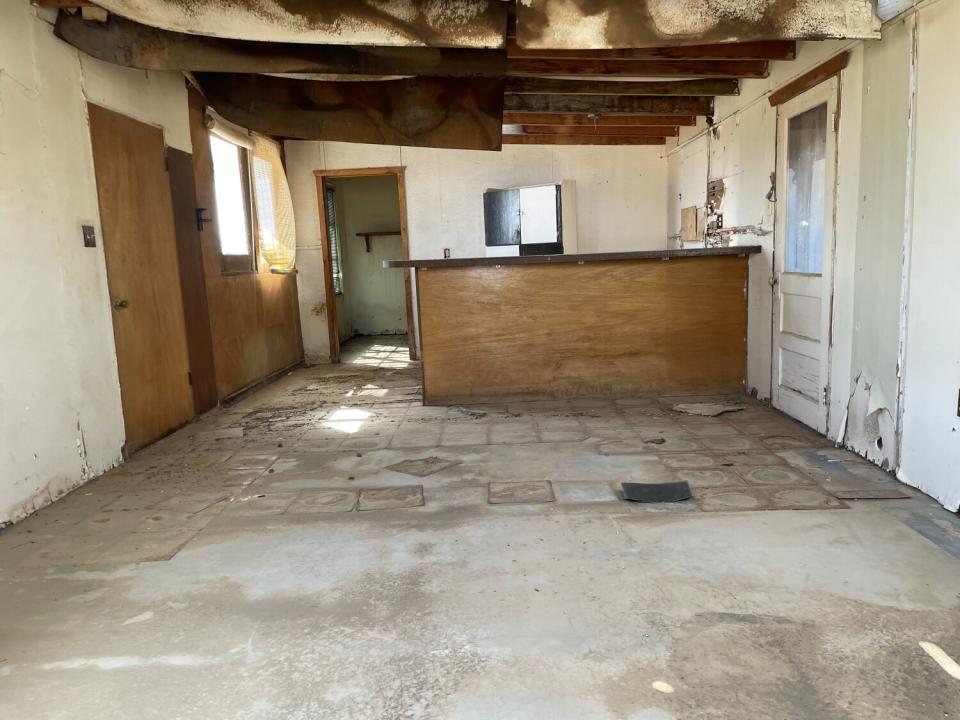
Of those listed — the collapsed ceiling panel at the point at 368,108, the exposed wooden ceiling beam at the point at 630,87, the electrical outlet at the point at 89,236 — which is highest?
the exposed wooden ceiling beam at the point at 630,87

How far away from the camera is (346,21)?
2891 mm

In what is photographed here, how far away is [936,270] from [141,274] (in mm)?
4356

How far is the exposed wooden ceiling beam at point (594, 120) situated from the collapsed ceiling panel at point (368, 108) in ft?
5.74

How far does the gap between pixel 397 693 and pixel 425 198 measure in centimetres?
623

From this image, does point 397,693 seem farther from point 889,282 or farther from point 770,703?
point 889,282

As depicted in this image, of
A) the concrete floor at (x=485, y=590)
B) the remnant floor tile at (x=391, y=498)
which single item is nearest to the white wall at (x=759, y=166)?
the concrete floor at (x=485, y=590)

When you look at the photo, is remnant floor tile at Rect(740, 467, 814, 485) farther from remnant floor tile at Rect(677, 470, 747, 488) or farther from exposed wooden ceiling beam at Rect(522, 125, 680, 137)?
exposed wooden ceiling beam at Rect(522, 125, 680, 137)

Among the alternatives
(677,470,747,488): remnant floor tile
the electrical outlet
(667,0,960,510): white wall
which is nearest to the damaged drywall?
(667,0,960,510): white wall

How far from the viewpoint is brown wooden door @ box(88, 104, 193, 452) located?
12.3 ft

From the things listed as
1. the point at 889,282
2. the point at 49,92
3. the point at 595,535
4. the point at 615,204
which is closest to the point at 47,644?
the point at 595,535

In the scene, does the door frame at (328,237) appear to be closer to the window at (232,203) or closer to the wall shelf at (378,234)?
the window at (232,203)

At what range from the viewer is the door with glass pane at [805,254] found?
3.76 m

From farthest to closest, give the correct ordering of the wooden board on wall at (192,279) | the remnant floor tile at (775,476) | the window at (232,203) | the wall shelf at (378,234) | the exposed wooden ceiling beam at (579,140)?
the wall shelf at (378,234)
the exposed wooden ceiling beam at (579,140)
the window at (232,203)
the wooden board on wall at (192,279)
the remnant floor tile at (775,476)

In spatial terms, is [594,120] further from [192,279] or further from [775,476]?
[775,476]
